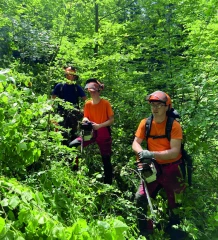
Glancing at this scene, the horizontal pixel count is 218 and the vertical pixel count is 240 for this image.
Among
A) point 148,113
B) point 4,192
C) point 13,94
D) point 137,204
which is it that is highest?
point 13,94

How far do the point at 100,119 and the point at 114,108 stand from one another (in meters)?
1.26

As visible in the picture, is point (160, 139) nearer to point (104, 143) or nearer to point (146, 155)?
point (146, 155)

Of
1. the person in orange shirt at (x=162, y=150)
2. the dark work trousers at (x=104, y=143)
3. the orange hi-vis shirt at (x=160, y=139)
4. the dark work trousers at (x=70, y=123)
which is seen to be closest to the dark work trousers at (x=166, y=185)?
the person in orange shirt at (x=162, y=150)

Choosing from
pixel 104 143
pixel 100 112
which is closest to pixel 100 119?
pixel 100 112

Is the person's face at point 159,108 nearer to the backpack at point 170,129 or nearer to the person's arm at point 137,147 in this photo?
the backpack at point 170,129

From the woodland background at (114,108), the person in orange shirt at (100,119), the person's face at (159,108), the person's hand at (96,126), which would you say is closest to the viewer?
the woodland background at (114,108)

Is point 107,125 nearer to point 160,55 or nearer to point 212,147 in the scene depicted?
point 212,147

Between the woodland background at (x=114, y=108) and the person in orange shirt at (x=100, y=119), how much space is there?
342 mm

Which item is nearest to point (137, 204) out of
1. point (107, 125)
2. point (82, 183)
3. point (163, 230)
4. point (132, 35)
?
point (163, 230)

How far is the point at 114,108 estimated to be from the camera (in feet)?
20.3

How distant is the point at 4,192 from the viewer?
183 cm

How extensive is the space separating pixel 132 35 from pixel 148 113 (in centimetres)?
297

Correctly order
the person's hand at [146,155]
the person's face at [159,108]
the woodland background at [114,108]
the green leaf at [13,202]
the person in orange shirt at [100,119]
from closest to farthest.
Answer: the green leaf at [13,202] → the woodland background at [114,108] → the person's hand at [146,155] → the person's face at [159,108] → the person in orange shirt at [100,119]

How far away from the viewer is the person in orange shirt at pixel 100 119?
4895mm
